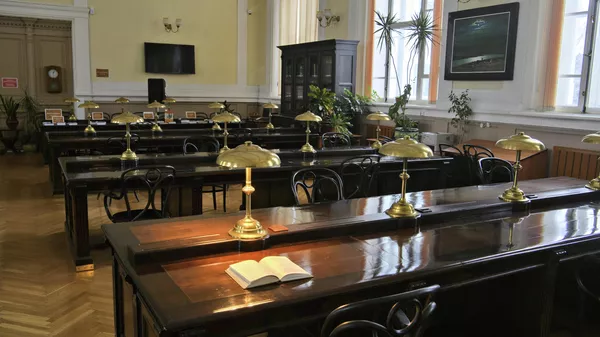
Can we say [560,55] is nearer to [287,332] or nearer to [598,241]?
[598,241]

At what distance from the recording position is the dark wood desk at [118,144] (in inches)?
256

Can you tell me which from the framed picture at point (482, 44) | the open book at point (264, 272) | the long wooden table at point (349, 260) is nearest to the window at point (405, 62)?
the framed picture at point (482, 44)

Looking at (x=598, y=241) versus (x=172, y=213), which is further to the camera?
(x=172, y=213)

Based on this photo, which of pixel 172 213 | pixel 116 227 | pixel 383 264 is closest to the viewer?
pixel 383 264

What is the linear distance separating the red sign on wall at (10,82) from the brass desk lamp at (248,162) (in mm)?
10168

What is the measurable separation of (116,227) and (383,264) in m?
1.31

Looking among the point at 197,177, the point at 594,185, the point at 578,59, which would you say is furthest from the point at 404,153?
the point at 578,59

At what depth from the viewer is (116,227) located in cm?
254

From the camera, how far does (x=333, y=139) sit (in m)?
7.46

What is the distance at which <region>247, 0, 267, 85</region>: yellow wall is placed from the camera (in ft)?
41.5

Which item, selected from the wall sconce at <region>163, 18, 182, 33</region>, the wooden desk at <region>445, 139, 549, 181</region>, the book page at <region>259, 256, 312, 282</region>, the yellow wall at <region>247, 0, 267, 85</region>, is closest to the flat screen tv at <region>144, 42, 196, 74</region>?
the wall sconce at <region>163, 18, 182, 33</region>

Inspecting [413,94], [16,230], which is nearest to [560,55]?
[413,94]

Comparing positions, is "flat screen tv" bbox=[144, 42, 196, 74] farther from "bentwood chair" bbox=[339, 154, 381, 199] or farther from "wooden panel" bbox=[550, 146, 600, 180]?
"wooden panel" bbox=[550, 146, 600, 180]

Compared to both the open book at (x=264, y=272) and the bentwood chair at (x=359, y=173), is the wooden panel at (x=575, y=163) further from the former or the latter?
the open book at (x=264, y=272)
